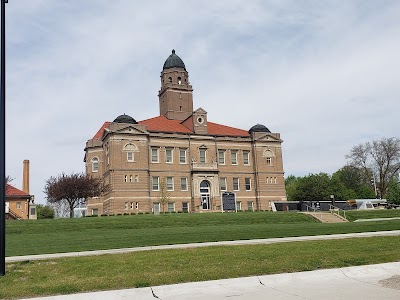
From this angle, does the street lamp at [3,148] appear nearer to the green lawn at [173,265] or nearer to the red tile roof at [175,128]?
the green lawn at [173,265]

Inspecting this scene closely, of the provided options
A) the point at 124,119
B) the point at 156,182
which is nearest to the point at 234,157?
the point at 156,182

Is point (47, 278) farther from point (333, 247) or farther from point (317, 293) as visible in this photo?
point (333, 247)

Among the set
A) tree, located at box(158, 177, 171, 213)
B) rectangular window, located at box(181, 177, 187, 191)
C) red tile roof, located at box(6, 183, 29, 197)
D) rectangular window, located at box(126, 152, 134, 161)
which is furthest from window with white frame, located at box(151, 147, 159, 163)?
red tile roof, located at box(6, 183, 29, 197)

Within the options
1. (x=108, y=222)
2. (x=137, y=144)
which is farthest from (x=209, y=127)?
(x=108, y=222)

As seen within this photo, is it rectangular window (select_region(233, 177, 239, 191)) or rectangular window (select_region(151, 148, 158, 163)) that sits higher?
rectangular window (select_region(151, 148, 158, 163))

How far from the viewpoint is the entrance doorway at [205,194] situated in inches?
2419

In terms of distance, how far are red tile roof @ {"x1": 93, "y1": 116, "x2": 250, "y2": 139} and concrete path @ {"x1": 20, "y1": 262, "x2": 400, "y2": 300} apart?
51.0m

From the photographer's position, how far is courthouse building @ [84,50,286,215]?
187 ft

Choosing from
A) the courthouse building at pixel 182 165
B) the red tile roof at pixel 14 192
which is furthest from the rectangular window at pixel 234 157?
the red tile roof at pixel 14 192

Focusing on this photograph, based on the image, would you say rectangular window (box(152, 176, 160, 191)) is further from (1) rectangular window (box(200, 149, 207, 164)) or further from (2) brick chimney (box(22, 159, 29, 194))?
(2) brick chimney (box(22, 159, 29, 194))

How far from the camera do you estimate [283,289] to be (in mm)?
9305

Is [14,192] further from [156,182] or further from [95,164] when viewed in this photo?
[156,182]

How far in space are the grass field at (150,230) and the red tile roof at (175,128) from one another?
2771cm

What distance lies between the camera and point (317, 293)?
343 inches
